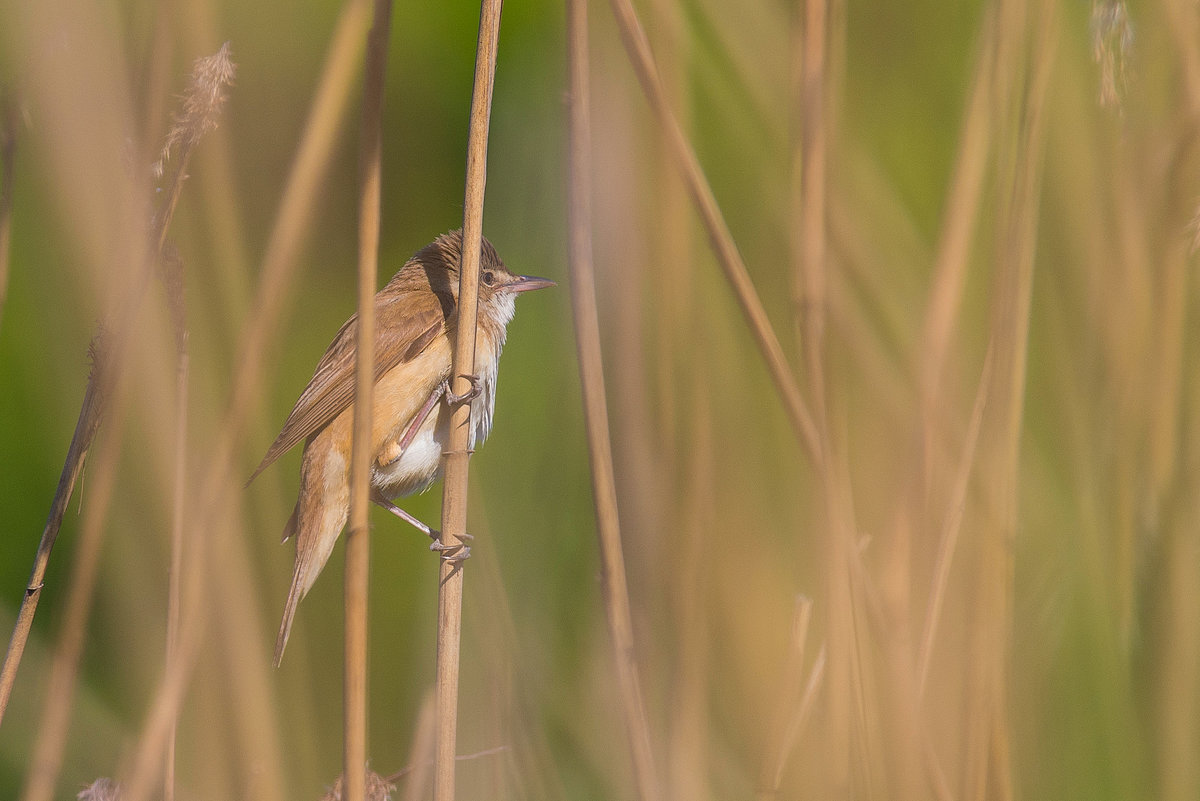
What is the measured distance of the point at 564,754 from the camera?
82.3 inches

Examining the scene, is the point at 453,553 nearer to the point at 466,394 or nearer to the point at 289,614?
the point at 466,394

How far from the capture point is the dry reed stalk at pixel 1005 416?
1662mm

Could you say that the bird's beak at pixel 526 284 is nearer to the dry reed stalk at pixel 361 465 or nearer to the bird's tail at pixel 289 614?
the bird's tail at pixel 289 614

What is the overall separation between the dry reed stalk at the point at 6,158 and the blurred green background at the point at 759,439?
3 centimetres

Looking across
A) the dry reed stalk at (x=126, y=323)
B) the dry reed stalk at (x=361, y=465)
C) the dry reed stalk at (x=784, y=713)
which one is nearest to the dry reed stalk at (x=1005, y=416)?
the dry reed stalk at (x=784, y=713)

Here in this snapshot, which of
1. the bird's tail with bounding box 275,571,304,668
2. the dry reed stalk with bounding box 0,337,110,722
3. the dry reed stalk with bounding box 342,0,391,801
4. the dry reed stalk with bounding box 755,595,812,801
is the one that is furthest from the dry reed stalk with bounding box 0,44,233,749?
the dry reed stalk with bounding box 755,595,812,801

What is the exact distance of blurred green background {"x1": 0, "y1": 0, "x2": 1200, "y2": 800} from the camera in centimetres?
175

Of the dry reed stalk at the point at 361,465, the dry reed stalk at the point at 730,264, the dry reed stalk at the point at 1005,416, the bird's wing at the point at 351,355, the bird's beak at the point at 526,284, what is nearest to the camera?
the dry reed stalk at the point at 361,465

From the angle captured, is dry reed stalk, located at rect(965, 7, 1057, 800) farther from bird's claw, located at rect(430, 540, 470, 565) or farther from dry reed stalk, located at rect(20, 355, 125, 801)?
dry reed stalk, located at rect(20, 355, 125, 801)

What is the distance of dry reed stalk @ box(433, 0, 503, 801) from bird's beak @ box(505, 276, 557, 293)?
120 centimetres

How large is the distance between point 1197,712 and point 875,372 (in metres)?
0.80

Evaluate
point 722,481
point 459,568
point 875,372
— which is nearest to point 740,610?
point 722,481

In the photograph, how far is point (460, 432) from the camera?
1.76 metres

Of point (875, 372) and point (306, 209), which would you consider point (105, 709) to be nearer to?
point (306, 209)
